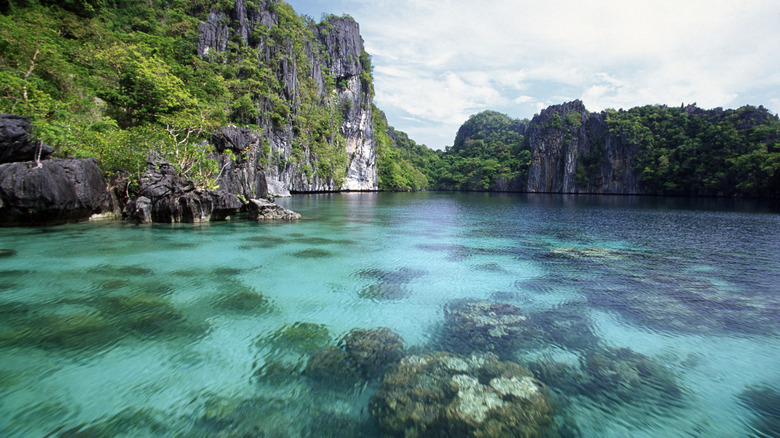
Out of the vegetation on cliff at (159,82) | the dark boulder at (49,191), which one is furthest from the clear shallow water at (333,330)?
the vegetation on cliff at (159,82)

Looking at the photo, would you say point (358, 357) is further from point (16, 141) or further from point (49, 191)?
point (16, 141)

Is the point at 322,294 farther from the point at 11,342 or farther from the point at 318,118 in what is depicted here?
the point at 318,118

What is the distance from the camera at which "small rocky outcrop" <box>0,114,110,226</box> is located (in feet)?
37.3

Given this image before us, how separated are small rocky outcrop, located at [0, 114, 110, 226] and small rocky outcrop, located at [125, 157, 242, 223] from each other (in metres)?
1.79

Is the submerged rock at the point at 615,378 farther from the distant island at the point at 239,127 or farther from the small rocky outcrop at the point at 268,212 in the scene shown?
the distant island at the point at 239,127

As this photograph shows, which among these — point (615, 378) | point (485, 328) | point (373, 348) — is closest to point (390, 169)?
point (485, 328)

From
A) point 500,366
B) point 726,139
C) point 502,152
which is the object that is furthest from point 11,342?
point 502,152

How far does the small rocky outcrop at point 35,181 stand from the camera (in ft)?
37.3

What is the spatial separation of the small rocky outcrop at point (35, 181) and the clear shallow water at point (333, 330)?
214 centimetres

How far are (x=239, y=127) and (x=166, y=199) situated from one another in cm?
923

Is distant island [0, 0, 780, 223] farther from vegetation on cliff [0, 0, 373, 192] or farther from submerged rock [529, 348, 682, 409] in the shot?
submerged rock [529, 348, 682, 409]

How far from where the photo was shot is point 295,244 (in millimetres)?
11453

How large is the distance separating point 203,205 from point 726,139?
72.9 metres

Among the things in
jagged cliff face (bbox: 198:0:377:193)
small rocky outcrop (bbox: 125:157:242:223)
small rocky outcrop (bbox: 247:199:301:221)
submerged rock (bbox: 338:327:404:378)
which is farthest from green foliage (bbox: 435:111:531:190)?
submerged rock (bbox: 338:327:404:378)
